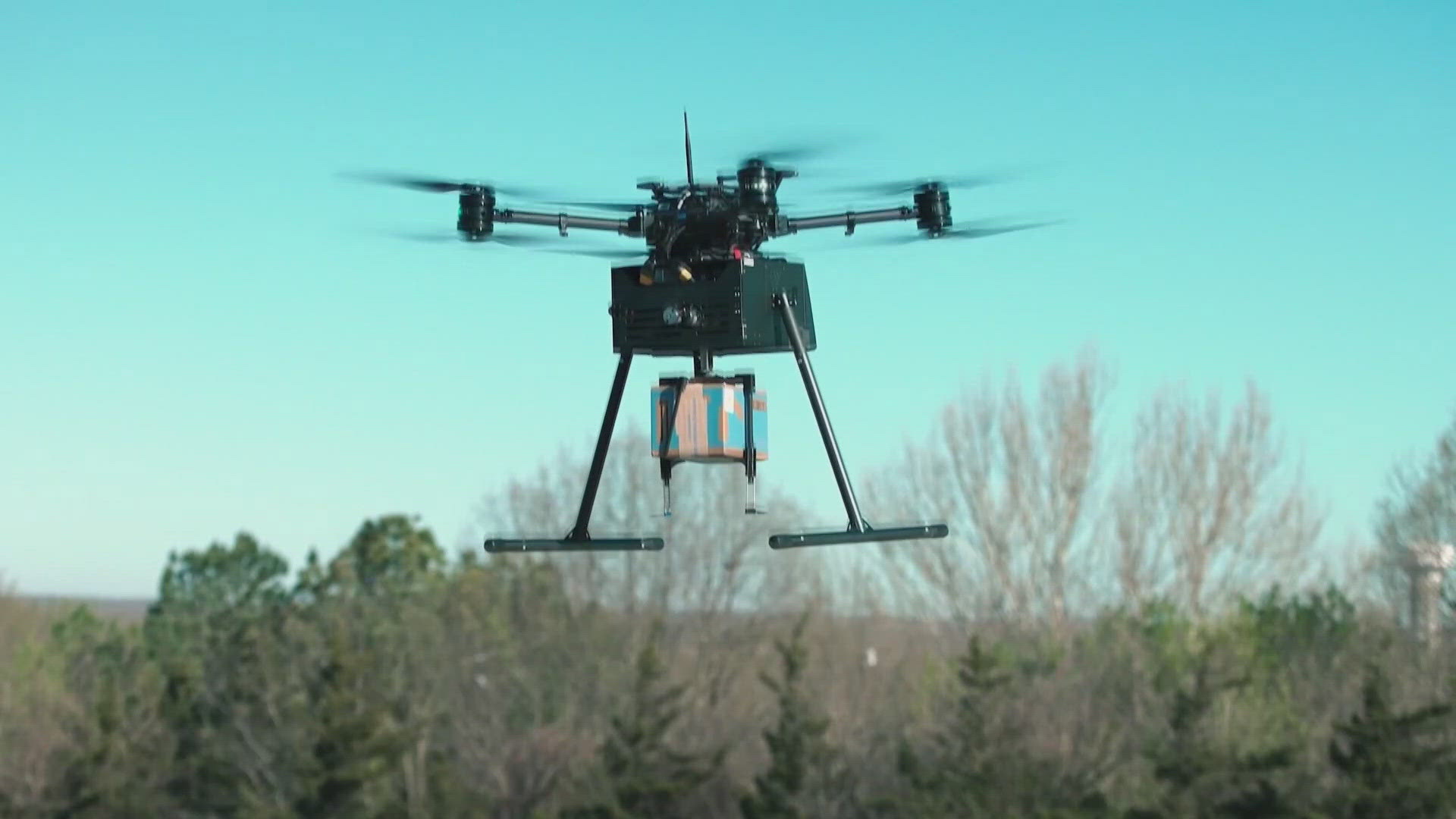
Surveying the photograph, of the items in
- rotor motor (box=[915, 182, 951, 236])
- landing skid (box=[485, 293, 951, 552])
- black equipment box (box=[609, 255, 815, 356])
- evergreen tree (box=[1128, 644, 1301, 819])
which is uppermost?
rotor motor (box=[915, 182, 951, 236])

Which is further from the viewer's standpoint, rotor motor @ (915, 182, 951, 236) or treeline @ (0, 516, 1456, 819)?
treeline @ (0, 516, 1456, 819)

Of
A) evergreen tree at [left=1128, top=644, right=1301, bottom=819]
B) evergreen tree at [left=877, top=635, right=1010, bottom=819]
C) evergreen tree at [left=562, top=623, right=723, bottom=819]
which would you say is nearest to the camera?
evergreen tree at [left=1128, top=644, right=1301, bottom=819]

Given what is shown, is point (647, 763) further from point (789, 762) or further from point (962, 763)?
point (962, 763)

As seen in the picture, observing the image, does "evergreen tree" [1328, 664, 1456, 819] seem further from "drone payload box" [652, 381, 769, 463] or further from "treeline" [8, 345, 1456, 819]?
"drone payload box" [652, 381, 769, 463]

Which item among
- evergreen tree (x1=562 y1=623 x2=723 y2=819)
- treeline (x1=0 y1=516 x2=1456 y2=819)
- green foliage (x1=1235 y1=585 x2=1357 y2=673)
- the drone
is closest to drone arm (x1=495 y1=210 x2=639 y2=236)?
the drone

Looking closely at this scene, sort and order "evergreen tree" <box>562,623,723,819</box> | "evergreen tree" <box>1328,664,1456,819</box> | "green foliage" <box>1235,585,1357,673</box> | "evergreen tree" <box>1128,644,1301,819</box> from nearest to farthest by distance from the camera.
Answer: "evergreen tree" <box>1328,664,1456,819</box> < "evergreen tree" <box>1128,644,1301,819</box> < "evergreen tree" <box>562,623,723,819</box> < "green foliage" <box>1235,585,1357,673</box>

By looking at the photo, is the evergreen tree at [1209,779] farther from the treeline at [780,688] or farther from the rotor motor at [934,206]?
the rotor motor at [934,206]
